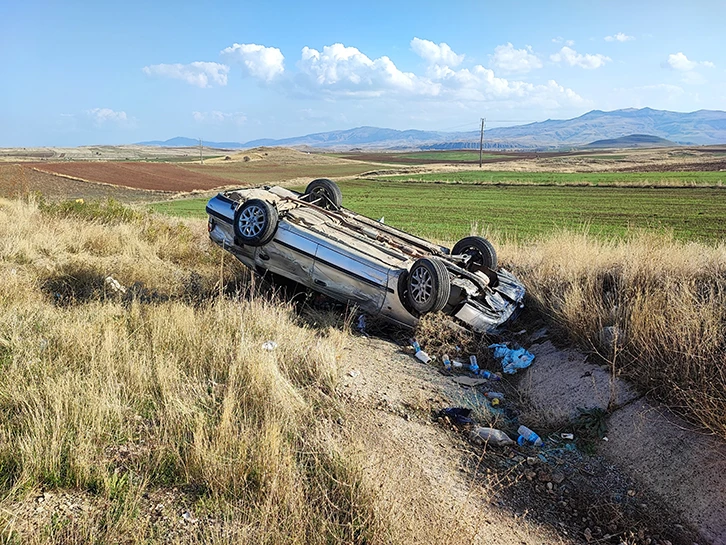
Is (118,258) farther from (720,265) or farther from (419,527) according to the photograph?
(720,265)

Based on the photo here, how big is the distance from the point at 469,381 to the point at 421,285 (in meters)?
1.22

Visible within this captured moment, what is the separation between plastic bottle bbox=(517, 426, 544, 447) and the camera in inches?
167

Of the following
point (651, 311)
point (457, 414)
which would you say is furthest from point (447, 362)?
point (651, 311)

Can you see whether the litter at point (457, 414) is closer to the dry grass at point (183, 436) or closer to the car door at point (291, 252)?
the dry grass at point (183, 436)

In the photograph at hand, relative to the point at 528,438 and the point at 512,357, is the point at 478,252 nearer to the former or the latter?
the point at 512,357

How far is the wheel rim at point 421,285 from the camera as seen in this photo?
5750mm

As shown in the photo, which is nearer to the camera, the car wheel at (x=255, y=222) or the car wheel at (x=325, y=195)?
the car wheel at (x=255, y=222)

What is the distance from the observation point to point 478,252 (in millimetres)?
7809

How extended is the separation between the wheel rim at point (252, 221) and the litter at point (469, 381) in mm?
3157

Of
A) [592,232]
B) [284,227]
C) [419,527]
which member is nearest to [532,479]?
[419,527]

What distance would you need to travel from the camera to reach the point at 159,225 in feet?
39.6

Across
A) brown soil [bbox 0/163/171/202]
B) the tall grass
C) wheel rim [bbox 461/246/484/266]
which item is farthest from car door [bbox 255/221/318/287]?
brown soil [bbox 0/163/171/202]

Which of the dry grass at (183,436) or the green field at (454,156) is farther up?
the green field at (454,156)

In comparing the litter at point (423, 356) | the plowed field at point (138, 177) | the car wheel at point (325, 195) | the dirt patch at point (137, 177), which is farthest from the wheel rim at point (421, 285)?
the plowed field at point (138, 177)
